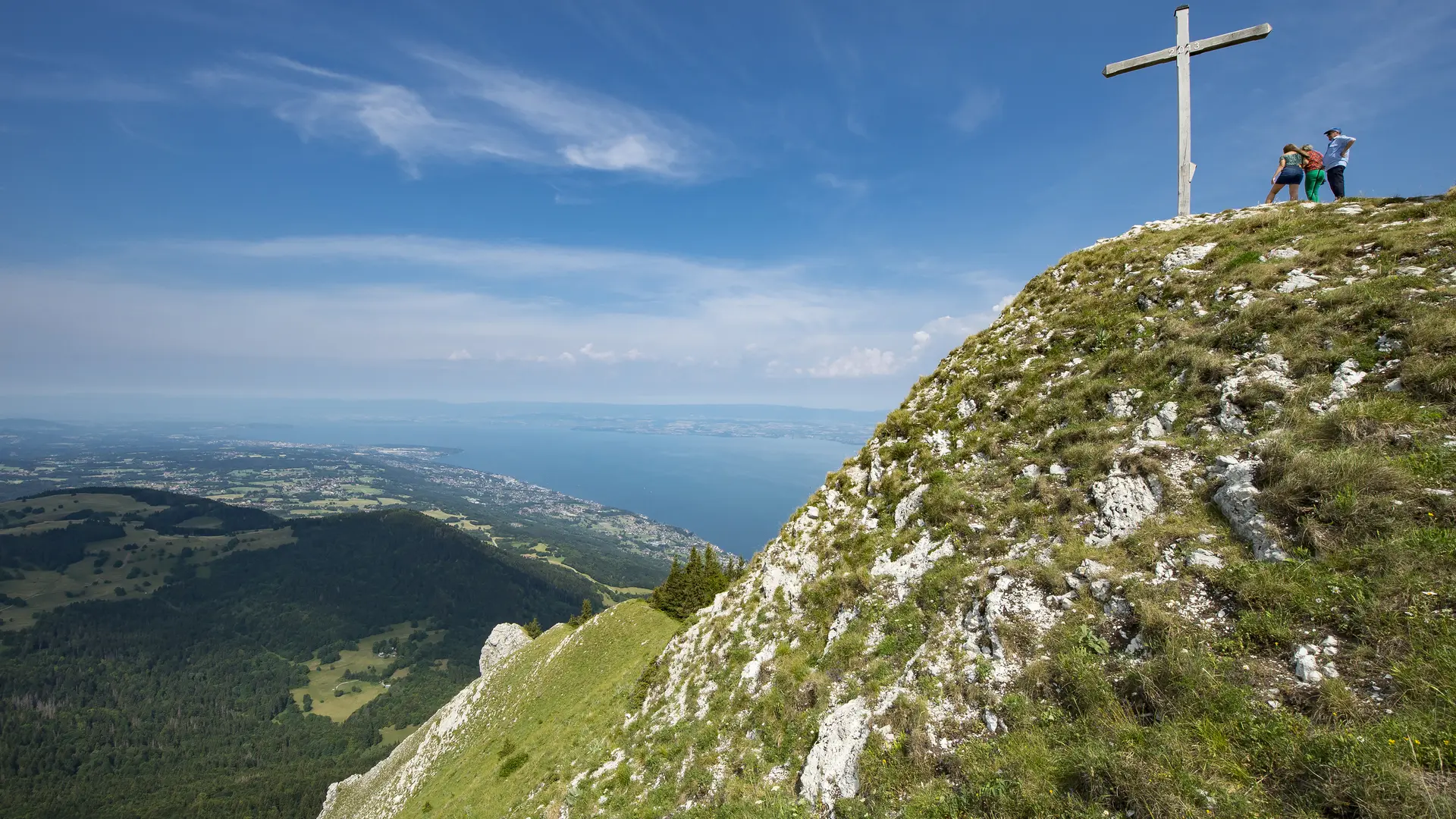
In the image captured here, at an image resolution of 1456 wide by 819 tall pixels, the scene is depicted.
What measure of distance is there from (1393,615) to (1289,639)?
94 cm

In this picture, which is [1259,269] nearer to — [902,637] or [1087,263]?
[1087,263]

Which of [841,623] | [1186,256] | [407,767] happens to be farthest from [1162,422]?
[407,767]

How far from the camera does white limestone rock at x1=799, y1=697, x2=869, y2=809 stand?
352 inches

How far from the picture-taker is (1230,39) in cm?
1538

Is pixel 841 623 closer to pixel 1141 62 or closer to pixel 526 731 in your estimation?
pixel 1141 62

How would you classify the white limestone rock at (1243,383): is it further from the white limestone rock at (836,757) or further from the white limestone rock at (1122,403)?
the white limestone rock at (836,757)

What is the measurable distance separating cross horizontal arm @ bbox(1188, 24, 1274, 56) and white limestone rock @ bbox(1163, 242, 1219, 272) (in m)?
6.20

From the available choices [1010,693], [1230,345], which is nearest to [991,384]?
[1230,345]

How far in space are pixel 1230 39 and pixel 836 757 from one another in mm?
22743

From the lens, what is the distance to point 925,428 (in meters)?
16.8

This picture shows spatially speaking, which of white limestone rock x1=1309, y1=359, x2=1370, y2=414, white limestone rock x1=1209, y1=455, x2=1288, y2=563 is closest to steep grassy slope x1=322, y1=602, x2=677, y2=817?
white limestone rock x1=1209, y1=455, x2=1288, y2=563

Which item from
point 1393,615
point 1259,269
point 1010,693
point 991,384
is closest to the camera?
point 1393,615

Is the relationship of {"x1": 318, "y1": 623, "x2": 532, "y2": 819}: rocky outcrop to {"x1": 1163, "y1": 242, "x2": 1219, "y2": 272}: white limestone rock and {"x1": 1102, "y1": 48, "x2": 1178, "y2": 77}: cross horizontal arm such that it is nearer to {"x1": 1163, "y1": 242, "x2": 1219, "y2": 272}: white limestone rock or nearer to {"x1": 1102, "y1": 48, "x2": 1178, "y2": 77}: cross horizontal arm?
{"x1": 1163, "y1": 242, "x2": 1219, "y2": 272}: white limestone rock

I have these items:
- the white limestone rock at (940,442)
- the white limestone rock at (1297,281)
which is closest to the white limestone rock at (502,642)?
the white limestone rock at (940,442)
